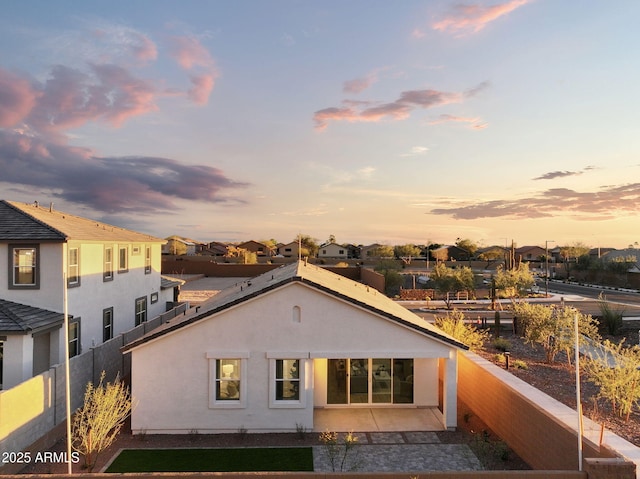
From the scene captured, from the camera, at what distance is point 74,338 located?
689 inches

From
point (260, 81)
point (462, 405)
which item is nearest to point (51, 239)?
point (260, 81)

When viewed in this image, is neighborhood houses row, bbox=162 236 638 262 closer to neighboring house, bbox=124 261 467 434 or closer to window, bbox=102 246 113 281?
window, bbox=102 246 113 281

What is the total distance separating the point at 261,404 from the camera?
513 inches

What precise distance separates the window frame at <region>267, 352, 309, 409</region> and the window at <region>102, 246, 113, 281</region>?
10809 mm

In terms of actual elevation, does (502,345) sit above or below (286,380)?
below

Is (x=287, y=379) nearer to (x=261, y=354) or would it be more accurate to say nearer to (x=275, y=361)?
(x=275, y=361)

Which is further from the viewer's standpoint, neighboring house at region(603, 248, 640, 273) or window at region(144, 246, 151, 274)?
neighboring house at region(603, 248, 640, 273)

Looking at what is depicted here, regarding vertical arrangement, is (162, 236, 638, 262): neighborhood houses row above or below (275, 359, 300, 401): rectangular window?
above

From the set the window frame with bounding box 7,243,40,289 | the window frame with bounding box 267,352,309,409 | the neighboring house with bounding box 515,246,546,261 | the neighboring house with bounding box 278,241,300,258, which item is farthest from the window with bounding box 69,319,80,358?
the neighboring house with bounding box 515,246,546,261

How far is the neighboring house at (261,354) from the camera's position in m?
13.0

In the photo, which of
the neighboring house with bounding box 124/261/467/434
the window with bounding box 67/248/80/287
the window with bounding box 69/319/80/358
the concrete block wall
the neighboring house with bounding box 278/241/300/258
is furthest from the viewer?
the neighboring house with bounding box 278/241/300/258

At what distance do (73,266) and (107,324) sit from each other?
13.4ft

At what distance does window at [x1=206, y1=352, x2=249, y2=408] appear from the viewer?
13.0 meters

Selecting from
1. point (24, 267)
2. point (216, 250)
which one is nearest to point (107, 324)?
point (24, 267)
